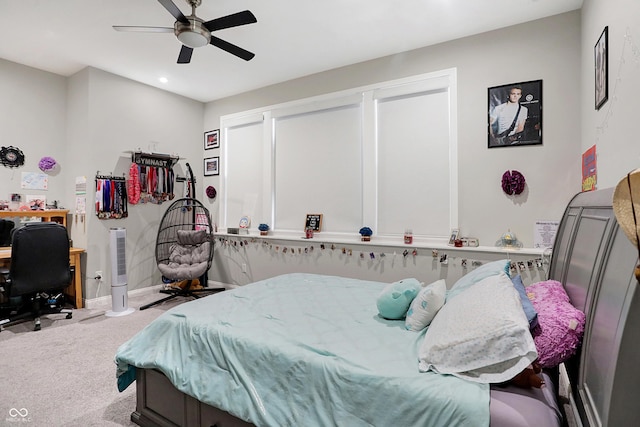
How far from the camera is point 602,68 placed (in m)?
2.02

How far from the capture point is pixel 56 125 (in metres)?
4.19

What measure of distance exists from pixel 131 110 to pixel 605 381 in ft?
16.7

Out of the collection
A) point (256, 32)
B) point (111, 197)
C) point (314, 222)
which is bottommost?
point (314, 222)

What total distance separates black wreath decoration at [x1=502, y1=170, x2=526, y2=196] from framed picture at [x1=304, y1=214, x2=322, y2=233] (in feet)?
6.69

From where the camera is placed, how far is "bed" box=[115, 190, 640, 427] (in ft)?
3.22

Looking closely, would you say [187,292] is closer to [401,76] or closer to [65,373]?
[65,373]

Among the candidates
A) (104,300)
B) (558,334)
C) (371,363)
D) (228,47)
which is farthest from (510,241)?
(104,300)

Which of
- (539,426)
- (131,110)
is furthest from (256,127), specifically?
(539,426)

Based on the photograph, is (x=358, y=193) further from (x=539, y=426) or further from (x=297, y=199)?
(x=539, y=426)

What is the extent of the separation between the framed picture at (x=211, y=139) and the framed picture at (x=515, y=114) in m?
3.77

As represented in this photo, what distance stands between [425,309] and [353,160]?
2536mm

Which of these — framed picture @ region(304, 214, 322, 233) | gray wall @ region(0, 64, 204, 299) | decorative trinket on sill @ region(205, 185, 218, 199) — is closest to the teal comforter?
framed picture @ region(304, 214, 322, 233)

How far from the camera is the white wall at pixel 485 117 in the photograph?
2.83 meters

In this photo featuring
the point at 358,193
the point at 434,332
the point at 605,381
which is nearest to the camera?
the point at 605,381
